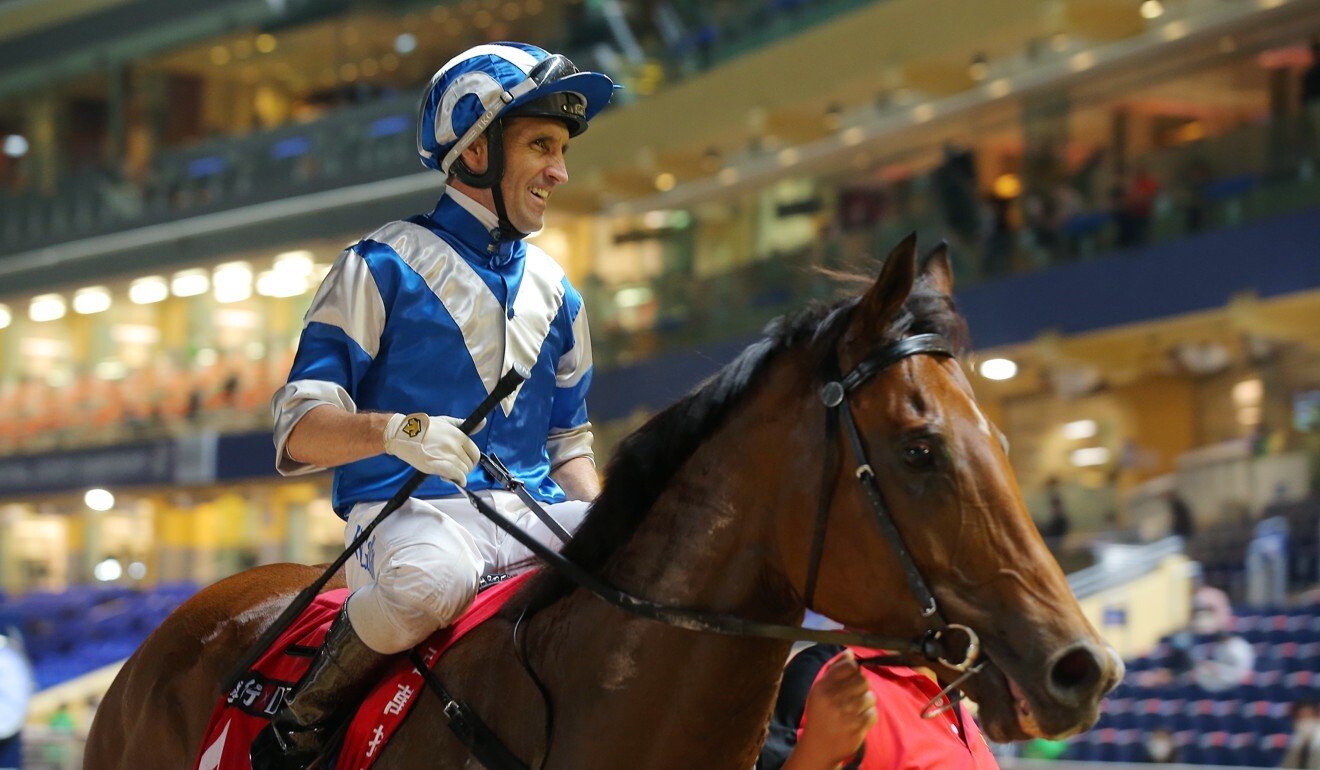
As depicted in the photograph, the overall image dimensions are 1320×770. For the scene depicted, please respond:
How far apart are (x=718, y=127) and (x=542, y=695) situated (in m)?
15.7

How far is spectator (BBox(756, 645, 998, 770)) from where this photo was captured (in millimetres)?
2146

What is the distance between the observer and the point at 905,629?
6.58 ft

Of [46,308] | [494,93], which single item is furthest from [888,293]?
[46,308]

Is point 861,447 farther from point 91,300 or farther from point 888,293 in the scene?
point 91,300

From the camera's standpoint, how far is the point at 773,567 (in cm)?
219

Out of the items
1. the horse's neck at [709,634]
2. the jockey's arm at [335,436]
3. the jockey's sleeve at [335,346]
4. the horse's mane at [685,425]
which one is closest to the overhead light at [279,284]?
the jockey's sleeve at [335,346]

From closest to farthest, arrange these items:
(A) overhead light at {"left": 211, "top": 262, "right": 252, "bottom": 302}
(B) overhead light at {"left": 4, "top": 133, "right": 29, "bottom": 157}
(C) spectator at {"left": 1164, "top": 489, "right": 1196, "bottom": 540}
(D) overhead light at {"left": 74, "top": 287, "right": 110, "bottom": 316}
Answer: (C) spectator at {"left": 1164, "top": 489, "right": 1196, "bottom": 540}, (A) overhead light at {"left": 211, "top": 262, "right": 252, "bottom": 302}, (D) overhead light at {"left": 74, "top": 287, "right": 110, "bottom": 316}, (B) overhead light at {"left": 4, "top": 133, "right": 29, "bottom": 157}

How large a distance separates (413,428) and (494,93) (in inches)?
23.7

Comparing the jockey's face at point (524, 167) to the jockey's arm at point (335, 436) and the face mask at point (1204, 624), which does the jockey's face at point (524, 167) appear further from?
the face mask at point (1204, 624)

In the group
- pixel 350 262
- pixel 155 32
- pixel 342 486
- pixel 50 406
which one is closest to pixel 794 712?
pixel 342 486

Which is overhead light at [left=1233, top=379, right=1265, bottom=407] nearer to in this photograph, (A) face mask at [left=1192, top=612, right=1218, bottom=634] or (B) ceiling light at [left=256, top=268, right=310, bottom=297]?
(A) face mask at [left=1192, top=612, right=1218, bottom=634]

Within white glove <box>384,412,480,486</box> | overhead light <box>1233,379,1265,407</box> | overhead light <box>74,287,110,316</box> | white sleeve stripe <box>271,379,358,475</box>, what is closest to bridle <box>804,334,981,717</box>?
white glove <box>384,412,480,486</box>

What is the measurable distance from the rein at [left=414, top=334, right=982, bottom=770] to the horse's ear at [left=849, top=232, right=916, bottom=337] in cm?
4

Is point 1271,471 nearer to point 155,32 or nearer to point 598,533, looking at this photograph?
point 598,533
